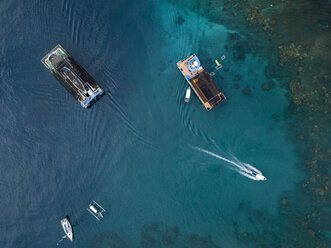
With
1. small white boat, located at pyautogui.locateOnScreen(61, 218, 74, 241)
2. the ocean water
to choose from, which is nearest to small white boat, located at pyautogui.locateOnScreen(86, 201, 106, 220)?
the ocean water

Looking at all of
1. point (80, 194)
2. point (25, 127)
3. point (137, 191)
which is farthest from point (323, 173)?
point (25, 127)

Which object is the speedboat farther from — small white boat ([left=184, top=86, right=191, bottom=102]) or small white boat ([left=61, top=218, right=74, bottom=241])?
small white boat ([left=61, top=218, right=74, bottom=241])

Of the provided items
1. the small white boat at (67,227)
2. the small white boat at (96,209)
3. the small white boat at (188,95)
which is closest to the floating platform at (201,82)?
the small white boat at (188,95)

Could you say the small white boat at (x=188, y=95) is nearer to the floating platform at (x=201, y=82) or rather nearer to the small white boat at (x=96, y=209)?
the floating platform at (x=201, y=82)

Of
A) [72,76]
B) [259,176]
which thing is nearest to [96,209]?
[72,76]

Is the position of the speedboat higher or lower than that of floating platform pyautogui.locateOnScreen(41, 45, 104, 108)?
lower
